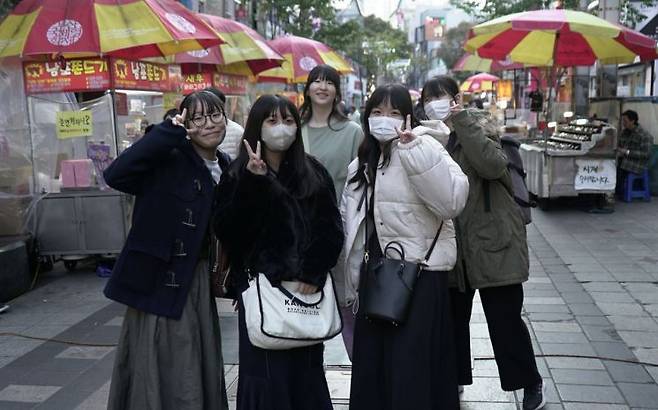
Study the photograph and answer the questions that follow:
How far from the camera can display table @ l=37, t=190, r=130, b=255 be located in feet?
24.2

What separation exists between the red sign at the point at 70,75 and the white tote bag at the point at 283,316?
17.4 feet

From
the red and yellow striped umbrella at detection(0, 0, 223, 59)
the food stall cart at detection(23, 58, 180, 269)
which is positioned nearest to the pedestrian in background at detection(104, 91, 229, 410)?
the red and yellow striped umbrella at detection(0, 0, 223, 59)

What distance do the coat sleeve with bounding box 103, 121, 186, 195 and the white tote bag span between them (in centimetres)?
67

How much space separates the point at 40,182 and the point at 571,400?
6262mm

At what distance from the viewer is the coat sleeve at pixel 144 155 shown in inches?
110

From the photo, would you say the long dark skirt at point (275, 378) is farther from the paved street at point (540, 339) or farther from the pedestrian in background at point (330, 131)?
the paved street at point (540, 339)

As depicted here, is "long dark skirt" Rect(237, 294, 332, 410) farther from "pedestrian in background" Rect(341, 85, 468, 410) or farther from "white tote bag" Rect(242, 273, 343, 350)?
"pedestrian in background" Rect(341, 85, 468, 410)

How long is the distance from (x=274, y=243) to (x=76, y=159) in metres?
5.79

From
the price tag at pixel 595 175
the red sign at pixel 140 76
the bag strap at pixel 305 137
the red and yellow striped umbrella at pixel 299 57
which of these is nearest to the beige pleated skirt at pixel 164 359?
the bag strap at pixel 305 137

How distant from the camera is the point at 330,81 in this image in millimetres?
3861

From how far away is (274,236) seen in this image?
2.81 meters

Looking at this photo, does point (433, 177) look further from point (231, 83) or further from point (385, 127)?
point (231, 83)

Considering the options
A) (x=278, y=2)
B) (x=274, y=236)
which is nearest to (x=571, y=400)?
(x=274, y=236)

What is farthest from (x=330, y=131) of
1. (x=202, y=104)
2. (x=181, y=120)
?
(x=181, y=120)
